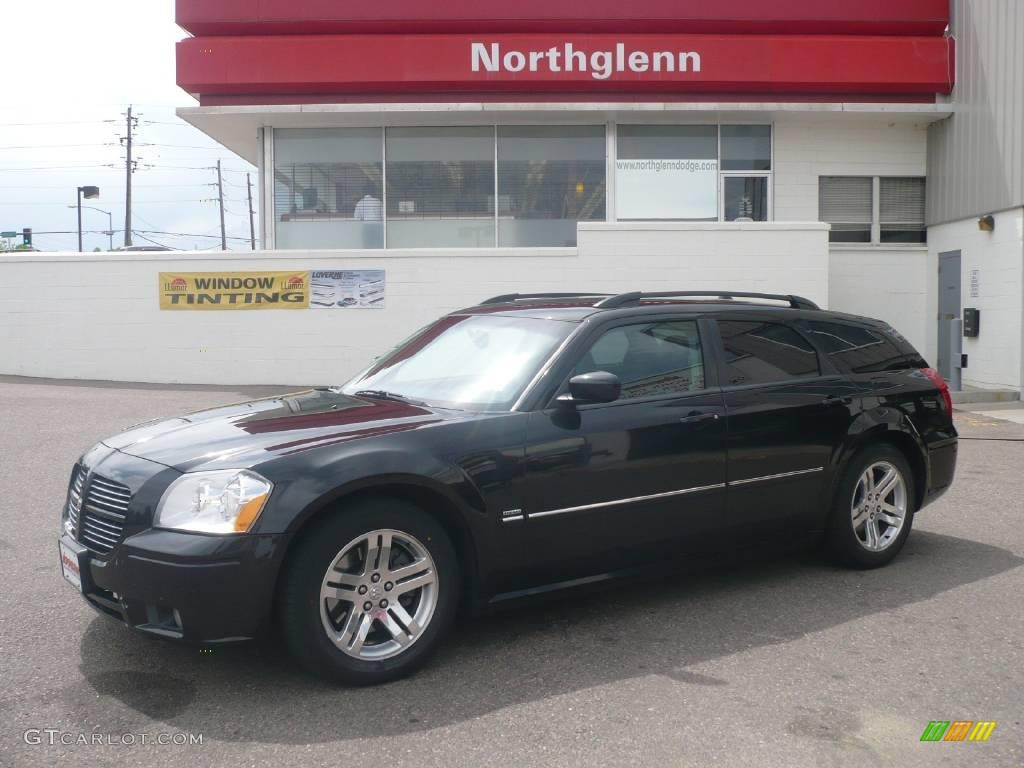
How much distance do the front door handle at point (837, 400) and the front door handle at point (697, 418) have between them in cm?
84

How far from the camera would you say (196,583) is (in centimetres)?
377

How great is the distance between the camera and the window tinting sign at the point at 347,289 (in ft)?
53.8

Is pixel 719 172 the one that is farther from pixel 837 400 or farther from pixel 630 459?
pixel 630 459

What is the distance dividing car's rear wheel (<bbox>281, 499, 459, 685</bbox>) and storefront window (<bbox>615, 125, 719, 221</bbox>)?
14.7 m

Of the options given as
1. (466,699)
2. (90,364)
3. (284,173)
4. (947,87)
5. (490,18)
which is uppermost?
(490,18)

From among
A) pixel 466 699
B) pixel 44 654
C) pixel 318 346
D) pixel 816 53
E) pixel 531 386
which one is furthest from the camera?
pixel 816 53

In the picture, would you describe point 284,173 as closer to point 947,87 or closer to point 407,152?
point 407,152

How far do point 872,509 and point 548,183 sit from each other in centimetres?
1311

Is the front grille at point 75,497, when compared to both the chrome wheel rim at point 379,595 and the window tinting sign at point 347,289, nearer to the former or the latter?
the chrome wheel rim at point 379,595

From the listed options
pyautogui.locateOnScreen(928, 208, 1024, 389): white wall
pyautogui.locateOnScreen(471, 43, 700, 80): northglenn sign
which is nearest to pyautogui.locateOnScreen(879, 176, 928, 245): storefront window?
pyautogui.locateOnScreen(928, 208, 1024, 389): white wall

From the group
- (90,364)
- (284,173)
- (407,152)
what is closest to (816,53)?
(407,152)

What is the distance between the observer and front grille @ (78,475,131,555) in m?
4.00

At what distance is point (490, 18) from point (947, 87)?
8019 millimetres

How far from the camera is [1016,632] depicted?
4.79 m
